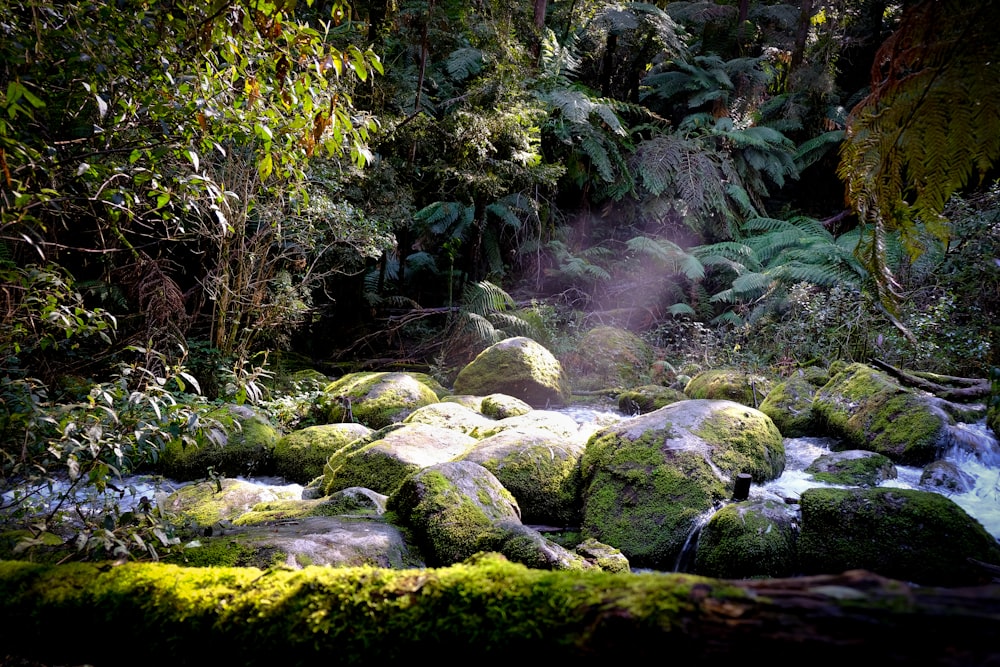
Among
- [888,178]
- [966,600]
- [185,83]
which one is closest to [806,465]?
[888,178]

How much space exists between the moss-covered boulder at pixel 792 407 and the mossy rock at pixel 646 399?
1.23 meters

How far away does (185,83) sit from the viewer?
2447 millimetres

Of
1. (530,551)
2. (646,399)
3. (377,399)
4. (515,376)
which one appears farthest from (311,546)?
(646,399)

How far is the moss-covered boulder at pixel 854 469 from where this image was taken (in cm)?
468

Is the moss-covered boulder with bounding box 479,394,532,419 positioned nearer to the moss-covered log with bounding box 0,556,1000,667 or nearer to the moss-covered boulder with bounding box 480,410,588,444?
→ the moss-covered boulder with bounding box 480,410,588,444

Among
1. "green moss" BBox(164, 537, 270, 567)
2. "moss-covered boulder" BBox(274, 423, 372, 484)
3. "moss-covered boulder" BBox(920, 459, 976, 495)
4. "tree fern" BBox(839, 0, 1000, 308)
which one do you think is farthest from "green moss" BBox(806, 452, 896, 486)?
"green moss" BBox(164, 537, 270, 567)

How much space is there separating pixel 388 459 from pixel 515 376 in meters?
3.67

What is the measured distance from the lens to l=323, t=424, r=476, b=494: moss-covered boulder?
4270 mm

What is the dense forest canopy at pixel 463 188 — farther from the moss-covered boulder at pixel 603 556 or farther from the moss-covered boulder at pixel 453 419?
the moss-covered boulder at pixel 603 556

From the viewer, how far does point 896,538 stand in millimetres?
3471

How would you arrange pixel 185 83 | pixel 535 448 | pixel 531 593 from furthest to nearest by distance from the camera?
pixel 535 448
pixel 185 83
pixel 531 593

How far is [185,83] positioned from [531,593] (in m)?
2.52

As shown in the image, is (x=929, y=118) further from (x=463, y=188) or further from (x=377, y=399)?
(x=463, y=188)

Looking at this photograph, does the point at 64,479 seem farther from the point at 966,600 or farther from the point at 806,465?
the point at 806,465
